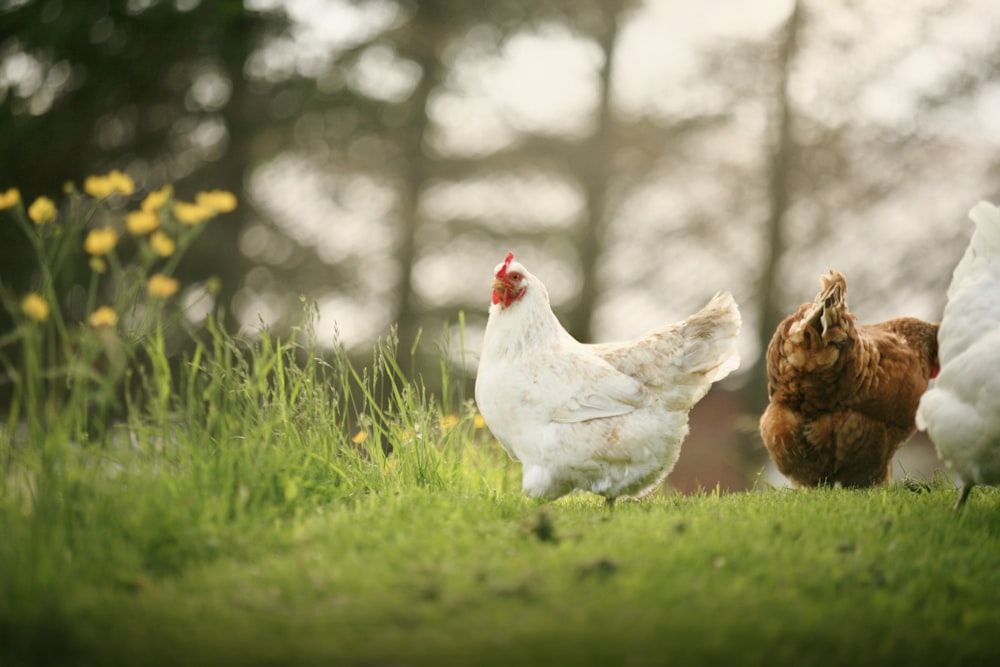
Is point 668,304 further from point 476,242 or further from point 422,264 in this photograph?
point 422,264

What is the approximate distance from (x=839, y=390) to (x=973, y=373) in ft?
4.14

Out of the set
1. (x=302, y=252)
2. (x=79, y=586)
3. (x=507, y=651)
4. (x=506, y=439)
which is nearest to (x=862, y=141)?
(x=506, y=439)

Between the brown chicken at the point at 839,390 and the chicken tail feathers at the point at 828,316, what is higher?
the chicken tail feathers at the point at 828,316

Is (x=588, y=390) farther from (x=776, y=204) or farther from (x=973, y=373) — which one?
(x=776, y=204)

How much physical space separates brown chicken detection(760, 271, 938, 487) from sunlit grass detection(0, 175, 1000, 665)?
890mm

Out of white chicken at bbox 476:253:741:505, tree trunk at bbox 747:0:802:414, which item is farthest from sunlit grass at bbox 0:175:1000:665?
tree trunk at bbox 747:0:802:414

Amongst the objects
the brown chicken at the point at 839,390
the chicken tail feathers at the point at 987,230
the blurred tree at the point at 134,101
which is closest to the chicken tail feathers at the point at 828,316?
the brown chicken at the point at 839,390

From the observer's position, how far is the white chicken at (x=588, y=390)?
4.64 metres

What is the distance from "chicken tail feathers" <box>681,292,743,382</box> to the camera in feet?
16.0

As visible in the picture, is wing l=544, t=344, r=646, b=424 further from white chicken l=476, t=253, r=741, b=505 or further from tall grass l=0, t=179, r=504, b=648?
tall grass l=0, t=179, r=504, b=648

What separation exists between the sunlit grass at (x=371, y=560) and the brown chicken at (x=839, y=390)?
89cm

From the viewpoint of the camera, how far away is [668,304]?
31.9 ft

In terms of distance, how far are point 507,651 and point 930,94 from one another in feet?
27.9

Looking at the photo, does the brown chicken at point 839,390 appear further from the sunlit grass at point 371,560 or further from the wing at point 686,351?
the sunlit grass at point 371,560
